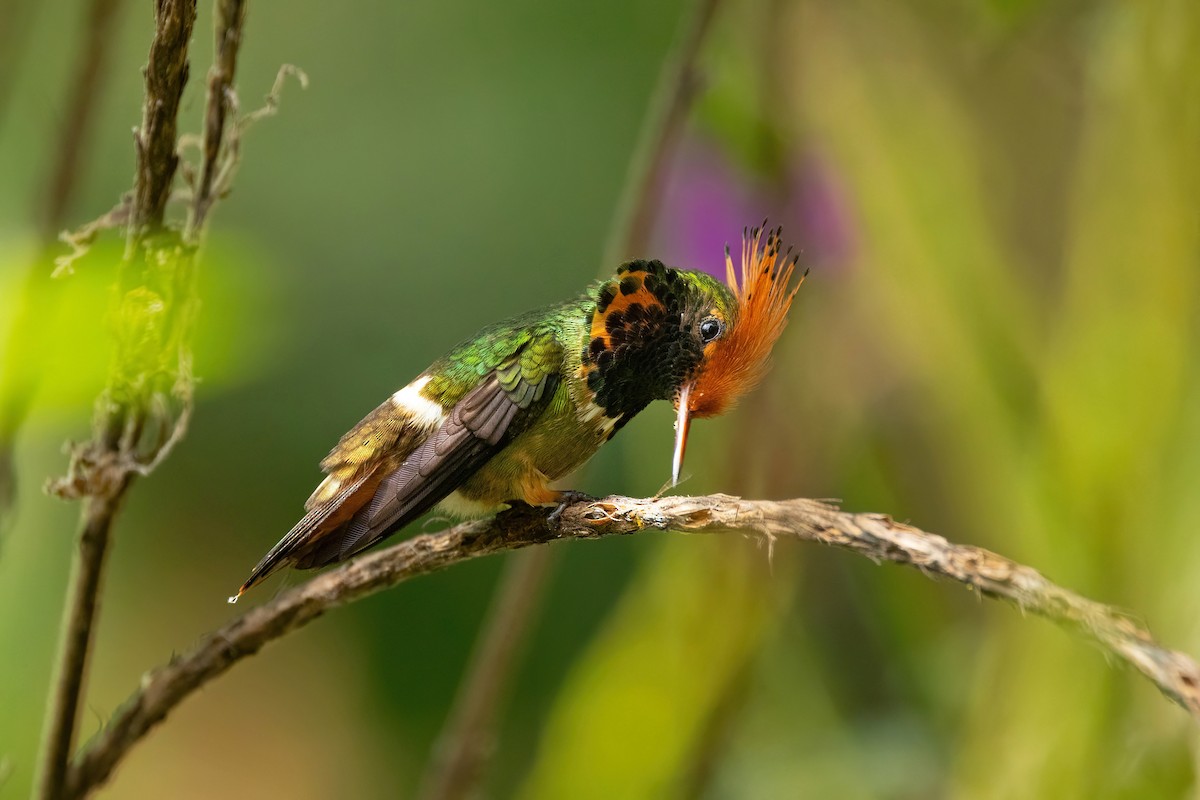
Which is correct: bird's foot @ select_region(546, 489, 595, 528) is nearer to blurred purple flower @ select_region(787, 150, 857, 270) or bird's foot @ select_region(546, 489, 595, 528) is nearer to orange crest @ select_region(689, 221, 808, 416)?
orange crest @ select_region(689, 221, 808, 416)

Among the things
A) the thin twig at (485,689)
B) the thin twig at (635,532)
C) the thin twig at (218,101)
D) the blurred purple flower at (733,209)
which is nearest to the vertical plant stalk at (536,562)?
the thin twig at (485,689)

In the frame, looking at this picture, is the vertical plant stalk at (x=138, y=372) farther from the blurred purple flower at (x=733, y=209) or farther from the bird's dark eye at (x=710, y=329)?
the blurred purple flower at (x=733, y=209)

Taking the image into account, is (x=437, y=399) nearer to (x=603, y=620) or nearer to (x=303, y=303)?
(x=303, y=303)

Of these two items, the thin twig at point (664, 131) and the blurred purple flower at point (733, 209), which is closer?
the thin twig at point (664, 131)

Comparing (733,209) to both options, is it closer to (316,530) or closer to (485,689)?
(485,689)

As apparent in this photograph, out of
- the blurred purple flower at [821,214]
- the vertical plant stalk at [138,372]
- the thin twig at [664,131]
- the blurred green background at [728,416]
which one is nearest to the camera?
the vertical plant stalk at [138,372]

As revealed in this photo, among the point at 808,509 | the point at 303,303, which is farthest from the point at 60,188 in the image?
the point at 808,509

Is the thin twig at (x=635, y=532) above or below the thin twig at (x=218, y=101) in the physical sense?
below

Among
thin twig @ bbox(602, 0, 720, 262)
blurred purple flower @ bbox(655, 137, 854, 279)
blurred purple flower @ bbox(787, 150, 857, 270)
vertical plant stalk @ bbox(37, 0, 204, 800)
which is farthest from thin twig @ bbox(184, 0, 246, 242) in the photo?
blurred purple flower @ bbox(787, 150, 857, 270)

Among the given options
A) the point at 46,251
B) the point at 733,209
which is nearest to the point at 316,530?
the point at 46,251
